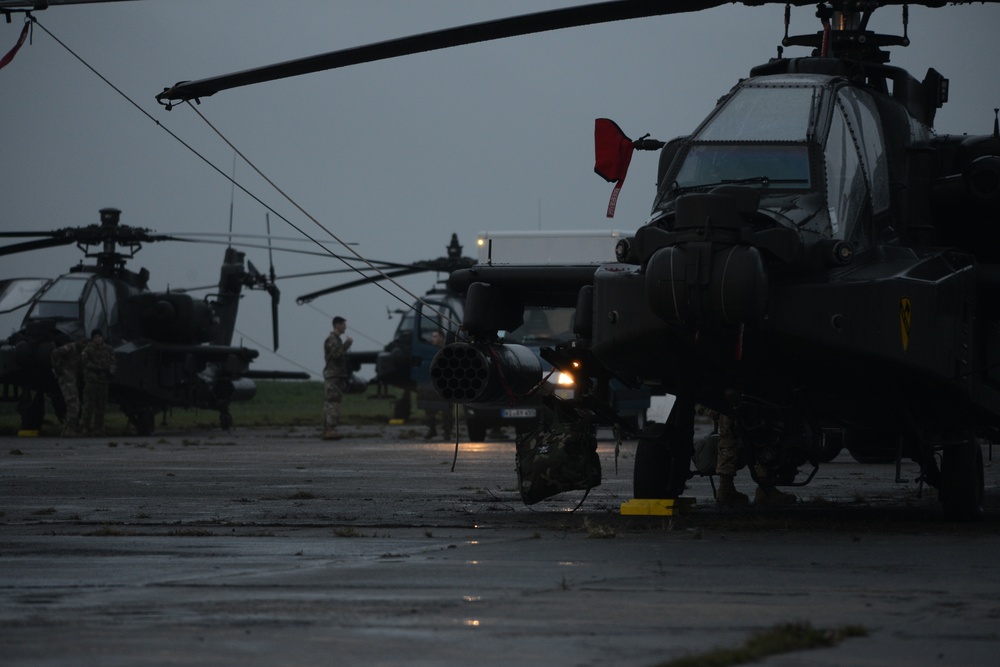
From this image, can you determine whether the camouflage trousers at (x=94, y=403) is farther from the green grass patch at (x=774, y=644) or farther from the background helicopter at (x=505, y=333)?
the green grass patch at (x=774, y=644)

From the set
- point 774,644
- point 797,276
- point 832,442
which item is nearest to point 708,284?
point 797,276

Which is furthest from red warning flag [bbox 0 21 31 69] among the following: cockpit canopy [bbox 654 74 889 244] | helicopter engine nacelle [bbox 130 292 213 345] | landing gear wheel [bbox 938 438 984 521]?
helicopter engine nacelle [bbox 130 292 213 345]

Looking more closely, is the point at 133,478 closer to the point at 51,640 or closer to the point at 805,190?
the point at 805,190

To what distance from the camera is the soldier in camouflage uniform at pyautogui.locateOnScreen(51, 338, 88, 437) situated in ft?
95.9

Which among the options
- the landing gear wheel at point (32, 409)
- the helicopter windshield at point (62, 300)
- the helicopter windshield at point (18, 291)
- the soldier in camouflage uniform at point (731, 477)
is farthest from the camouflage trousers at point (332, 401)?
the soldier in camouflage uniform at point (731, 477)

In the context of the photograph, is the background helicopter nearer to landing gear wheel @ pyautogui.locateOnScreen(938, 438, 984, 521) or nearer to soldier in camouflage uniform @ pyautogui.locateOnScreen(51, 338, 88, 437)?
landing gear wheel @ pyautogui.locateOnScreen(938, 438, 984, 521)

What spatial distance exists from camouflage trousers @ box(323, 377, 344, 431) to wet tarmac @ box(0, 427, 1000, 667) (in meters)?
14.8

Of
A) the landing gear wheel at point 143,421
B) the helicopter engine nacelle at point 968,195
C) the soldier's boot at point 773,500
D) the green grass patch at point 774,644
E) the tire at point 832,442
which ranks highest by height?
the helicopter engine nacelle at point 968,195

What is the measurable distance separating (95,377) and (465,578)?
79.1 ft

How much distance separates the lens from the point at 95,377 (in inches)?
1169

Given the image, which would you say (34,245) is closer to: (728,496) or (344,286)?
(344,286)

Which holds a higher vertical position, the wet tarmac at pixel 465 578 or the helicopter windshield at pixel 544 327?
the helicopter windshield at pixel 544 327

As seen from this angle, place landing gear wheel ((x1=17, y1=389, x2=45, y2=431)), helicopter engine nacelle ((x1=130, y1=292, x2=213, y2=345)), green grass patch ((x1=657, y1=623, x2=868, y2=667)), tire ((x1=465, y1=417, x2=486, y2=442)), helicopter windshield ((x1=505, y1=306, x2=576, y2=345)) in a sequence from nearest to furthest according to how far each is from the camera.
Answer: green grass patch ((x1=657, y1=623, x2=868, y2=667)), helicopter windshield ((x1=505, y1=306, x2=576, y2=345)), tire ((x1=465, y1=417, x2=486, y2=442)), landing gear wheel ((x1=17, y1=389, x2=45, y2=431)), helicopter engine nacelle ((x1=130, y1=292, x2=213, y2=345))

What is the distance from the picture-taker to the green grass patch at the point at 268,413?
37994 millimetres
